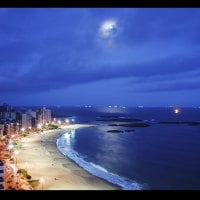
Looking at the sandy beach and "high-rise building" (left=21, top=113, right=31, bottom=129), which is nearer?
the sandy beach

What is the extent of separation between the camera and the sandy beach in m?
6.56

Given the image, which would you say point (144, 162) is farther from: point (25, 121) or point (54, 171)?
point (25, 121)

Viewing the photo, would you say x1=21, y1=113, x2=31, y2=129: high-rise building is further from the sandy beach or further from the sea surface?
the sandy beach

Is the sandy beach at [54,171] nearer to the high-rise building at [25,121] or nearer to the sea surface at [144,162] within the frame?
the sea surface at [144,162]

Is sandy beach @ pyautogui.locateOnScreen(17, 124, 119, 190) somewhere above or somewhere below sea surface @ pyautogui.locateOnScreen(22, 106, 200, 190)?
above

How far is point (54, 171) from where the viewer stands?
28.5ft

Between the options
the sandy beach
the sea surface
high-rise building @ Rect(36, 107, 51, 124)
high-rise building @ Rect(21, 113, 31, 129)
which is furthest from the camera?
high-rise building @ Rect(36, 107, 51, 124)

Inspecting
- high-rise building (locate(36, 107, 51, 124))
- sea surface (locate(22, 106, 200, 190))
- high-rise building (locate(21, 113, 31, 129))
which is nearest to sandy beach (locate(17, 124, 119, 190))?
sea surface (locate(22, 106, 200, 190))

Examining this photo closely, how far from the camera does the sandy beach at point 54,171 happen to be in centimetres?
656

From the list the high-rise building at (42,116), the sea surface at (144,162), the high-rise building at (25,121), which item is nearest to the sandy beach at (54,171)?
the sea surface at (144,162)

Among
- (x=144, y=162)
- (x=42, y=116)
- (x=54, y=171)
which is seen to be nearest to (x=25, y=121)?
(x=42, y=116)

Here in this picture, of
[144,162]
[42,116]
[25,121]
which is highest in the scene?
[42,116]
